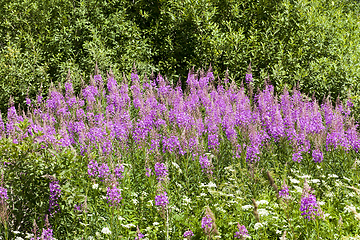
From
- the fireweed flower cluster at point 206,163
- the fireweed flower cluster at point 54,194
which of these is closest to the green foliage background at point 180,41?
the fireweed flower cluster at point 206,163

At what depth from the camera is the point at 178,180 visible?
6027 mm

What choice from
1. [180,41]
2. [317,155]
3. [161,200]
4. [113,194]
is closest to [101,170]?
[113,194]

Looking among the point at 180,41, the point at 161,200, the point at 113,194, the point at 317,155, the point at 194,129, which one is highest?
the point at 180,41

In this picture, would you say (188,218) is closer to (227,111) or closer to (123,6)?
(227,111)

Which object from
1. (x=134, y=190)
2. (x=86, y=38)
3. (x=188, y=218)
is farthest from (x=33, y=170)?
(x=86, y=38)

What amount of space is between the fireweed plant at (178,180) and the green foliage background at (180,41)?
2086mm

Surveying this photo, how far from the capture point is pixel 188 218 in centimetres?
497

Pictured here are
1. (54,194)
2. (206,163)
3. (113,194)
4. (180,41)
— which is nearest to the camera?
(113,194)

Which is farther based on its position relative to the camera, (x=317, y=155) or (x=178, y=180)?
(x=178, y=180)

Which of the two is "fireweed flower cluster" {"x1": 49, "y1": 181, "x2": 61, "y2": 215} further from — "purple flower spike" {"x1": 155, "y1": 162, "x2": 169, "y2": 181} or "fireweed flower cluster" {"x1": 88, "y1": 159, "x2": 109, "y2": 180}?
"purple flower spike" {"x1": 155, "y1": 162, "x2": 169, "y2": 181}

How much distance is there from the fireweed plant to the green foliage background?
2086 millimetres

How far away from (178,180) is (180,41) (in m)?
5.39

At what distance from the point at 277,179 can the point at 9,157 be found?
3859 millimetres

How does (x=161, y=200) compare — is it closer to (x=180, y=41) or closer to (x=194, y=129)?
(x=194, y=129)
